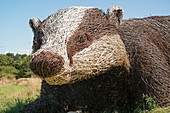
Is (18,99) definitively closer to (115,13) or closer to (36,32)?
(36,32)

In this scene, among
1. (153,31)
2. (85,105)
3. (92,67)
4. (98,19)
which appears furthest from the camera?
(153,31)

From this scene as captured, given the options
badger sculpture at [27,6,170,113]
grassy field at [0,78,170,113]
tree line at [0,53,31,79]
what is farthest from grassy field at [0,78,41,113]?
tree line at [0,53,31,79]

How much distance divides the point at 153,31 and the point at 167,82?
0.98m

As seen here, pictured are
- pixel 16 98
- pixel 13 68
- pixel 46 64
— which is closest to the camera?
pixel 46 64

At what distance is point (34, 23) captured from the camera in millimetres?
4461

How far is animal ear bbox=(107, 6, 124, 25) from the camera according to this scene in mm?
4434

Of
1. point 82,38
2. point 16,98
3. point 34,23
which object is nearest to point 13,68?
point 16,98

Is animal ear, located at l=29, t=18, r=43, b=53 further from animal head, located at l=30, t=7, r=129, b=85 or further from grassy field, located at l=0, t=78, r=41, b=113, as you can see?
grassy field, located at l=0, t=78, r=41, b=113

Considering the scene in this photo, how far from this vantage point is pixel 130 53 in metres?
4.50

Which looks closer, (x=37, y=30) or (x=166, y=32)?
(x=37, y=30)

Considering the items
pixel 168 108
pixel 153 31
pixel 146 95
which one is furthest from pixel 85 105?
pixel 153 31

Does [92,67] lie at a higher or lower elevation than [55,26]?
lower

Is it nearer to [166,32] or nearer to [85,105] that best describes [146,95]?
[85,105]

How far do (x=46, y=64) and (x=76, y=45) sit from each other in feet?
2.13
